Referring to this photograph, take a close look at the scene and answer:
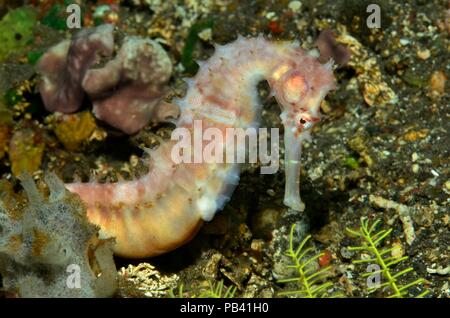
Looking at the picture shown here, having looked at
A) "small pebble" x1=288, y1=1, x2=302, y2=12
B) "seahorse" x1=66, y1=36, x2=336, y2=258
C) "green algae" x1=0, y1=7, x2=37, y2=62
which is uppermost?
"small pebble" x1=288, y1=1, x2=302, y2=12

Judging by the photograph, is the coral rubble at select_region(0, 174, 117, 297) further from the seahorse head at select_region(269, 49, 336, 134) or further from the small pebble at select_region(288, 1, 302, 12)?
the small pebble at select_region(288, 1, 302, 12)

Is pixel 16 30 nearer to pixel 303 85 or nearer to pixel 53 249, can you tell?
pixel 53 249

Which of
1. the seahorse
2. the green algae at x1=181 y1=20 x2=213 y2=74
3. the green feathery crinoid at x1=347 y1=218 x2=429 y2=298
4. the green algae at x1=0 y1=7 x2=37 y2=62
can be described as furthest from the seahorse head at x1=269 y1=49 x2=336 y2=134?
the green algae at x1=0 y1=7 x2=37 y2=62

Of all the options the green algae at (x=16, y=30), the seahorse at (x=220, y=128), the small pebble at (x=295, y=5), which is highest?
the small pebble at (x=295, y=5)

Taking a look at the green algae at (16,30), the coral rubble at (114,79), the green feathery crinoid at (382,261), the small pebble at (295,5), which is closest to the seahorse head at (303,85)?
the green feathery crinoid at (382,261)

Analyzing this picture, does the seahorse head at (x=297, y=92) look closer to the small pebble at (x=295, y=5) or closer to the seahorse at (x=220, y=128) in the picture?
the seahorse at (x=220, y=128)
